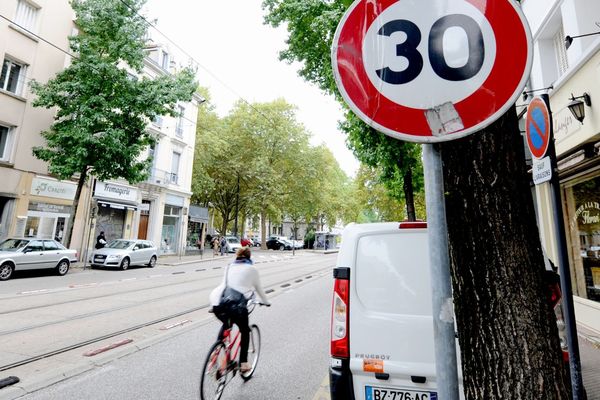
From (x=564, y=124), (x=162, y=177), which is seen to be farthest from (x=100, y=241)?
(x=564, y=124)

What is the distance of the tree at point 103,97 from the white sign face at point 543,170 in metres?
16.6

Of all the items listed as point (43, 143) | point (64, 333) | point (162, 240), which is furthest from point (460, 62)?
point (162, 240)

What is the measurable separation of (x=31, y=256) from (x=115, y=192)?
9.37 metres

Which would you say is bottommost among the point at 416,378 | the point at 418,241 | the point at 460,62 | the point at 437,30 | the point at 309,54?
the point at 416,378

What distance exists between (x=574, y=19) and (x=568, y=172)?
3.26m

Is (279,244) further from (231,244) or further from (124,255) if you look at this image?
(124,255)

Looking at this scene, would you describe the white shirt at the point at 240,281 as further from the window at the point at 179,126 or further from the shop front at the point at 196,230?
the shop front at the point at 196,230

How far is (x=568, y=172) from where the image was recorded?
8.05 meters

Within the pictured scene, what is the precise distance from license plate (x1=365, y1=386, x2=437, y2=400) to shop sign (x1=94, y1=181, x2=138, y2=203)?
22.0 m

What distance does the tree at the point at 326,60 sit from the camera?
8.57 metres

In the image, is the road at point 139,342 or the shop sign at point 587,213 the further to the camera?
the shop sign at point 587,213

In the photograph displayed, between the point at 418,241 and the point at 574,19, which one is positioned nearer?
the point at 418,241

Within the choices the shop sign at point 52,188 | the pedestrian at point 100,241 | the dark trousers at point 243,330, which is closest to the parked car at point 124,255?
the pedestrian at point 100,241

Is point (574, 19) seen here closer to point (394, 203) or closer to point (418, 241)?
point (418, 241)
